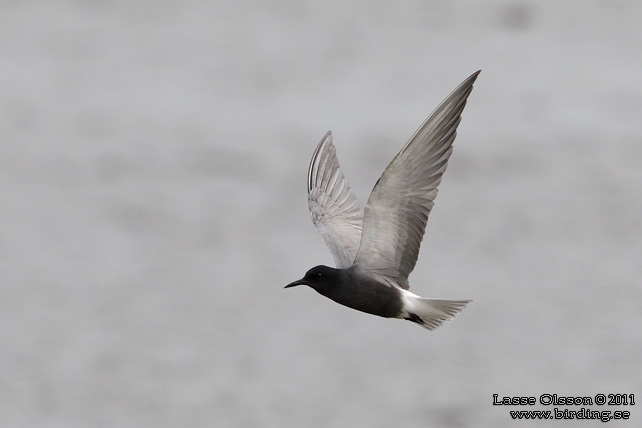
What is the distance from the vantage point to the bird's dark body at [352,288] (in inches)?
289

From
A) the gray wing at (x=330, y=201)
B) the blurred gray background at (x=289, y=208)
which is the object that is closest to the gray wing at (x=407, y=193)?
the gray wing at (x=330, y=201)

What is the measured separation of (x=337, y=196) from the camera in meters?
8.73

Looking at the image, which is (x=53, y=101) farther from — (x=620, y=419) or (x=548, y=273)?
(x=620, y=419)

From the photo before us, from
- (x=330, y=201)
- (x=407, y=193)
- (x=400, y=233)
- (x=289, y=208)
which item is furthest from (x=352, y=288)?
(x=289, y=208)

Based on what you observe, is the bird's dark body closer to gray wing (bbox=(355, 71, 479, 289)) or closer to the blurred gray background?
gray wing (bbox=(355, 71, 479, 289))

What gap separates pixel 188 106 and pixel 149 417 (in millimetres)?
7218

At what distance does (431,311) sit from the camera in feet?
25.3

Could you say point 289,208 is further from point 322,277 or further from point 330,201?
point 322,277

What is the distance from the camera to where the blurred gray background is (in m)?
15.8

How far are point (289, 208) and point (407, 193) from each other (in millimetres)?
11605

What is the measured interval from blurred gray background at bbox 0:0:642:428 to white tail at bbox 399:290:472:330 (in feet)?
24.2

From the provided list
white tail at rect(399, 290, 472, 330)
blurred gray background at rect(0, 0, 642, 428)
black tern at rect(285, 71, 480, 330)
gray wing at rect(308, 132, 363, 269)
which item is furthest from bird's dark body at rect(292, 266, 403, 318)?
blurred gray background at rect(0, 0, 642, 428)

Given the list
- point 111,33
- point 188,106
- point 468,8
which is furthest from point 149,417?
point 468,8

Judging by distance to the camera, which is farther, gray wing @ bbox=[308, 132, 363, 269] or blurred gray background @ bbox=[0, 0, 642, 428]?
blurred gray background @ bbox=[0, 0, 642, 428]
